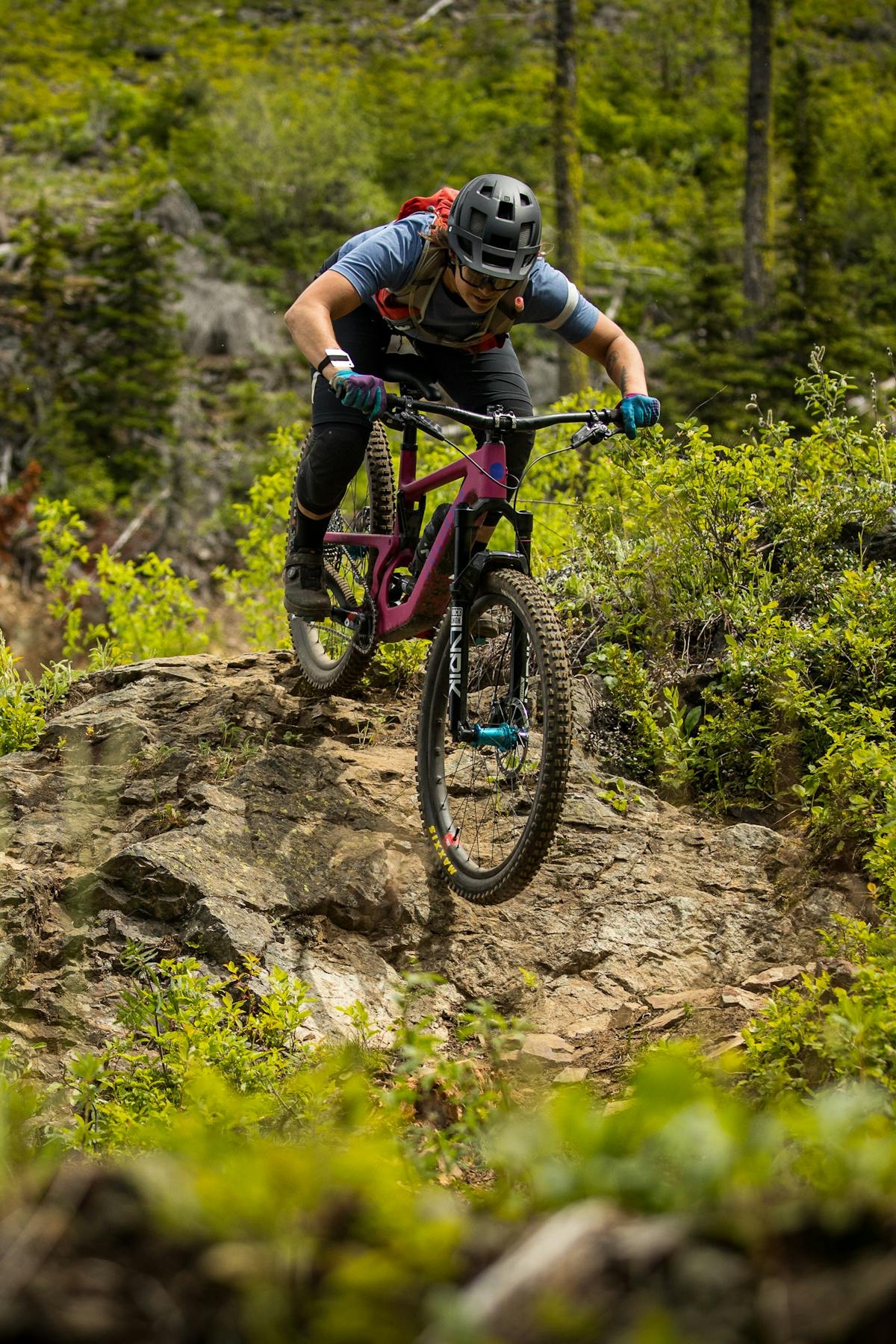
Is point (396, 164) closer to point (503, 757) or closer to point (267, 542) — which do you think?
point (267, 542)

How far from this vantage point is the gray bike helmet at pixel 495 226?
4664mm

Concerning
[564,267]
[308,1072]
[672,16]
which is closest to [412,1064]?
[308,1072]

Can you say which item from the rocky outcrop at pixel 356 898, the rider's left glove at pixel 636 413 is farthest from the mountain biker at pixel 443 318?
the rocky outcrop at pixel 356 898

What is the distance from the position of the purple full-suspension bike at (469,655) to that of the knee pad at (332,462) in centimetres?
26

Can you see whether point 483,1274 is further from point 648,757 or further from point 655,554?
point 655,554

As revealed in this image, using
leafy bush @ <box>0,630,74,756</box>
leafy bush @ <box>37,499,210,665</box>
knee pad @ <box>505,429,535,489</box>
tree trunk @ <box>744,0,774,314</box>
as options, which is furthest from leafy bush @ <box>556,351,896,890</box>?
tree trunk @ <box>744,0,774,314</box>

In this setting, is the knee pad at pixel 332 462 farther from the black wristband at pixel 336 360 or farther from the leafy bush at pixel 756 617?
the leafy bush at pixel 756 617

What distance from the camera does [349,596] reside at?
6.37 metres

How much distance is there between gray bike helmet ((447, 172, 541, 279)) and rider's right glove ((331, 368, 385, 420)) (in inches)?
24.1

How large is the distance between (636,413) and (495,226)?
896 millimetres

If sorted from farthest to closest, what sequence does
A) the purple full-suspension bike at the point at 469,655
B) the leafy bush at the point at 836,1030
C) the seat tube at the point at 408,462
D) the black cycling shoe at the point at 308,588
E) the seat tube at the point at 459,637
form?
the black cycling shoe at the point at 308,588 → the seat tube at the point at 408,462 → the seat tube at the point at 459,637 → the purple full-suspension bike at the point at 469,655 → the leafy bush at the point at 836,1030

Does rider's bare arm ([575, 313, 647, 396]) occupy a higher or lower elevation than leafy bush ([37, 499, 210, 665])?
higher

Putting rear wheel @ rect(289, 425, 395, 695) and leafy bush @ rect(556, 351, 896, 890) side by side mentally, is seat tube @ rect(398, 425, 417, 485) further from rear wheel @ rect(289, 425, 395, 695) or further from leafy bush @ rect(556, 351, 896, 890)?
leafy bush @ rect(556, 351, 896, 890)

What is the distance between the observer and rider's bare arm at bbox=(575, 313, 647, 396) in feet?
17.3
